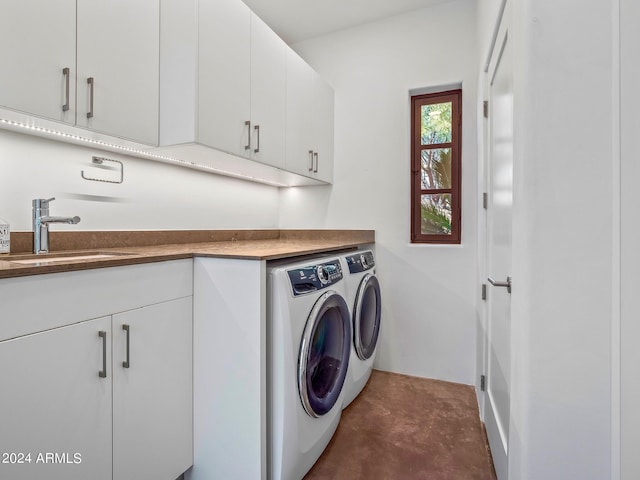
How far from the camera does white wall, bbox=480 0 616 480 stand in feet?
2.87

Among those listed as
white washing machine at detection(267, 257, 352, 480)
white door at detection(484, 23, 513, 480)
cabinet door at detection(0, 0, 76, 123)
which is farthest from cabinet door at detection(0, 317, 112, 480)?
white door at detection(484, 23, 513, 480)

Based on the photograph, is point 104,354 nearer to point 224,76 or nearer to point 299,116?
point 224,76

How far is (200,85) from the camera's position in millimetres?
1622

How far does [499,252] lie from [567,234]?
0.65 metres

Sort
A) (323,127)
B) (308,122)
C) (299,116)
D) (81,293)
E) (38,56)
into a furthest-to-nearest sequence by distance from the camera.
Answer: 1. (323,127)
2. (308,122)
3. (299,116)
4. (38,56)
5. (81,293)

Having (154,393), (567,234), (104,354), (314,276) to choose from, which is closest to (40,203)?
(104,354)

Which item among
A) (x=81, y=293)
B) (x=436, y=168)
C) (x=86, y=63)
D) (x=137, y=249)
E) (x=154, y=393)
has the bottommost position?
(x=154, y=393)

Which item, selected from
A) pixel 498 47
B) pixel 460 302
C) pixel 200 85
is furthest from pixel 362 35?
pixel 460 302

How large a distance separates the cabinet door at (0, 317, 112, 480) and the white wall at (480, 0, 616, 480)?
1295 mm

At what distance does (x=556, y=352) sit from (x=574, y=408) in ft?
0.49

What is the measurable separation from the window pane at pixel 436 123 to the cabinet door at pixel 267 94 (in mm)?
1117

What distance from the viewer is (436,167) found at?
2586 millimetres

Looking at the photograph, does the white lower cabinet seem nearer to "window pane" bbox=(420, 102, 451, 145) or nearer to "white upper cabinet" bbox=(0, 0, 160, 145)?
"white upper cabinet" bbox=(0, 0, 160, 145)

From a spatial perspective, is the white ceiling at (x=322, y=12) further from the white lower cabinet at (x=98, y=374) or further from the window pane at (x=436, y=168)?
the white lower cabinet at (x=98, y=374)
